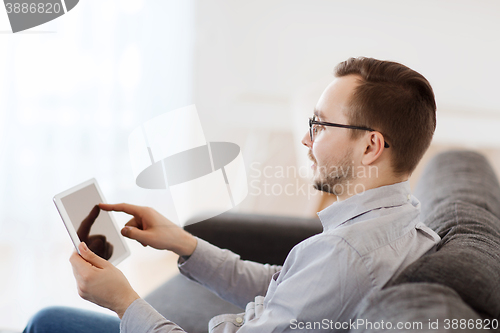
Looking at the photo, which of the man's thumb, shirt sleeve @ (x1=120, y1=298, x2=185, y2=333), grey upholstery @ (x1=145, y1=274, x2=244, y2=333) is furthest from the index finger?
grey upholstery @ (x1=145, y1=274, x2=244, y2=333)

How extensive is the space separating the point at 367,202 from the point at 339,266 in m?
0.16

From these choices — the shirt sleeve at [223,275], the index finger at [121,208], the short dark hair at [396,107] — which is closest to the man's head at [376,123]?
the short dark hair at [396,107]

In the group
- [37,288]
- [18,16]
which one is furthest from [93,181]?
[37,288]

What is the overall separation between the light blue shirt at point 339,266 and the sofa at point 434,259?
0.13ft

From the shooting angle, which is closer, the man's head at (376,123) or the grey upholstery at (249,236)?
the man's head at (376,123)

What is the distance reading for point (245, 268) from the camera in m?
1.09

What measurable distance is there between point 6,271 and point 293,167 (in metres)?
1.64

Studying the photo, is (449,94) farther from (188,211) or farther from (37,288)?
(37,288)

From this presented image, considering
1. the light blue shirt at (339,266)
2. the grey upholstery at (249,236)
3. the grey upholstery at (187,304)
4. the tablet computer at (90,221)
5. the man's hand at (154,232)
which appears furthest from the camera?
the grey upholstery at (249,236)

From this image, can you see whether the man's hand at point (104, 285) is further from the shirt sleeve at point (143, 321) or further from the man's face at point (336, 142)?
the man's face at point (336, 142)

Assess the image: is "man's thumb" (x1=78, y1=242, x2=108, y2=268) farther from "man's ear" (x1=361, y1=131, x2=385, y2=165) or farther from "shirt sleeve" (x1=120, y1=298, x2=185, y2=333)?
"man's ear" (x1=361, y1=131, x2=385, y2=165)

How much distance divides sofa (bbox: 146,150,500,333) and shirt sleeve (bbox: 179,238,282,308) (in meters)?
0.20

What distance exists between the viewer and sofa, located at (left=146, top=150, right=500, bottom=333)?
49 centimetres

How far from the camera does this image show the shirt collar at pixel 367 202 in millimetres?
760
